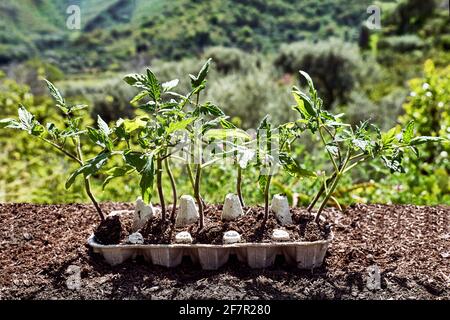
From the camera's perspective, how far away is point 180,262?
2.28 m

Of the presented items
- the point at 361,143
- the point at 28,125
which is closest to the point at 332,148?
the point at 361,143

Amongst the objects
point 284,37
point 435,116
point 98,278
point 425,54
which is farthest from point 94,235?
point 425,54

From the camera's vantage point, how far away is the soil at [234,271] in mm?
2070

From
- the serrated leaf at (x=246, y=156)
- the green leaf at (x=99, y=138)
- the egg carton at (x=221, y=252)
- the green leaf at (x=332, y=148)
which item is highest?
the green leaf at (x=99, y=138)

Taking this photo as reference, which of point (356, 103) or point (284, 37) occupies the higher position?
point (284, 37)

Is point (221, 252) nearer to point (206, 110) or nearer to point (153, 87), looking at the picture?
point (206, 110)

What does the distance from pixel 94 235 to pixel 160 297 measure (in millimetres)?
452

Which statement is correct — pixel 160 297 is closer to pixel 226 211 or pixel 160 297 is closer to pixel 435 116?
pixel 226 211

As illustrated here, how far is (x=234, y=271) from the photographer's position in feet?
7.25

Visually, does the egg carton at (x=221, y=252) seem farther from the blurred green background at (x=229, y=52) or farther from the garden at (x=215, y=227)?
the blurred green background at (x=229, y=52)

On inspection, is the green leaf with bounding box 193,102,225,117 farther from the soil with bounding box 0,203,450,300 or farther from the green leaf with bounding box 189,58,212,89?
the soil with bounding box 0,203,450,300

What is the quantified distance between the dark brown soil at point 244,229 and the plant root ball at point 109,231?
0.34ft

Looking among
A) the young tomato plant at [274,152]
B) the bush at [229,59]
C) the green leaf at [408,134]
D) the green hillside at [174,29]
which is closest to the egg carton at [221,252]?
the young tomato plant at [274,152]
